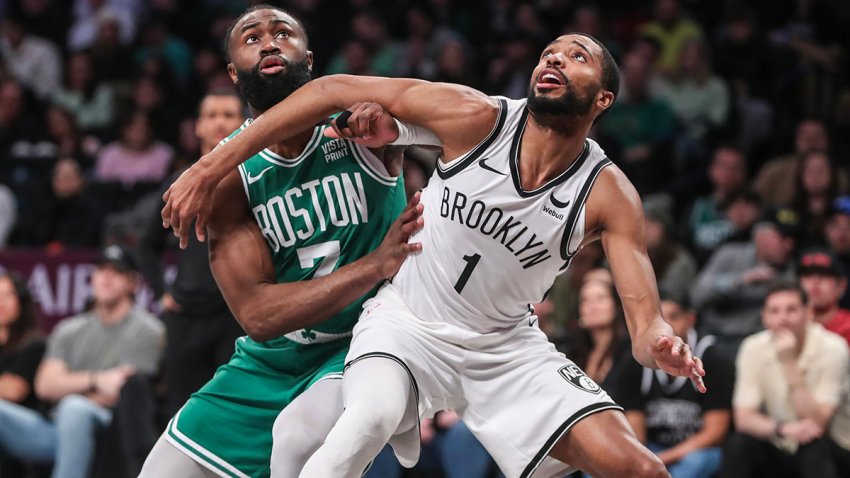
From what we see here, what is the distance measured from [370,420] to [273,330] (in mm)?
665

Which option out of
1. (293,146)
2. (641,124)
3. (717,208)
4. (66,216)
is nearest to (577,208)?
(293,146)

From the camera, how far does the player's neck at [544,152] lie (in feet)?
15.3

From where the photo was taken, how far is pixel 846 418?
24.5ft

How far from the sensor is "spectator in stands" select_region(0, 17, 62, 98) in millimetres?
13102

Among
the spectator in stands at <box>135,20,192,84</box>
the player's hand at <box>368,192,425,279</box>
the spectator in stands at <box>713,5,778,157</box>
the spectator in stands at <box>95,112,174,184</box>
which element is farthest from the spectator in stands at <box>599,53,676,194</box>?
the player's hand at <box>368,192,425,279</box>

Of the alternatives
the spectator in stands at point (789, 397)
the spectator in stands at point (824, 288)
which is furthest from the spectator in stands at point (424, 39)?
the spectator in stands at point (789, 397)

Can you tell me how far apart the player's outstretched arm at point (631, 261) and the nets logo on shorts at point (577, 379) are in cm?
24

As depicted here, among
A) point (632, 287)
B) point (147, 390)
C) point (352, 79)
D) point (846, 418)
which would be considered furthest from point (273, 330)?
point (846, 418)

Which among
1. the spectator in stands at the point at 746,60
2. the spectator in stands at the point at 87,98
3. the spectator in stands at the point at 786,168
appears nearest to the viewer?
the spectator in stands at the point at 786,168

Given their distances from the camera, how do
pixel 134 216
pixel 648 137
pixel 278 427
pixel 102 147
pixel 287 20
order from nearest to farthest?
pixel 278 427
pixel 287 20
pixel 134 216
pixel 648 137
pixel 102 147

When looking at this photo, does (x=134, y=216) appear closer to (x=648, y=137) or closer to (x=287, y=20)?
(x=648, y=137)

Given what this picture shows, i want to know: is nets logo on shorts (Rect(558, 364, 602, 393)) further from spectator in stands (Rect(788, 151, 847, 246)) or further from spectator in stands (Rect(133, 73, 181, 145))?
spectator in stands (Rect(133, 73, 181, 145))

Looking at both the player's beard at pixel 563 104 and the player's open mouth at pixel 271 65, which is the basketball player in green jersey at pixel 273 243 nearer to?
the player's open mouth at pixel 271 65

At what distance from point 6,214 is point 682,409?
20.3ft
